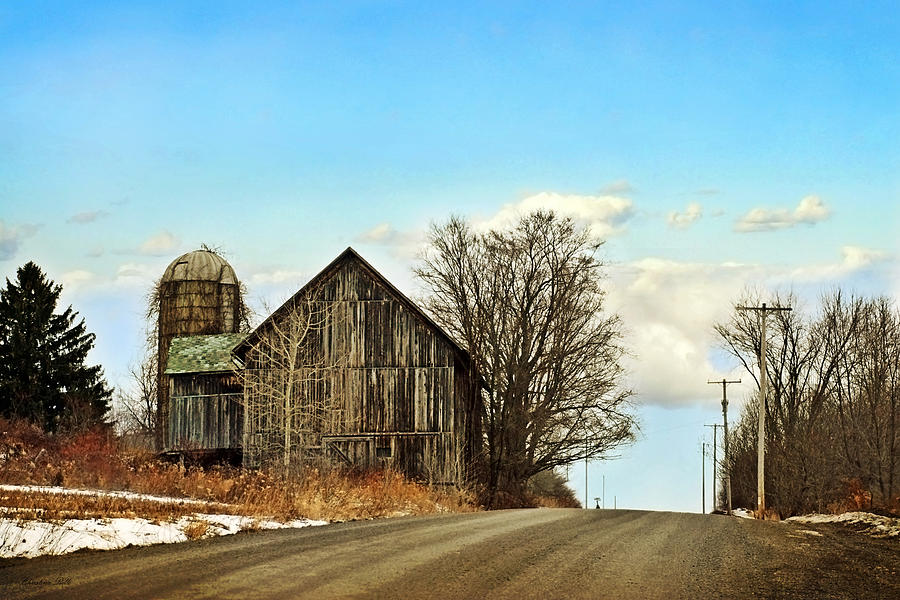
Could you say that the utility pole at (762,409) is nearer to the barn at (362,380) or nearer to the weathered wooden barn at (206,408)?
the barn at (362,380)

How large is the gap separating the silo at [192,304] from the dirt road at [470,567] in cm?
3378

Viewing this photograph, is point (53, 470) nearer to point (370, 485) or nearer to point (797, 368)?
point (370, 485)

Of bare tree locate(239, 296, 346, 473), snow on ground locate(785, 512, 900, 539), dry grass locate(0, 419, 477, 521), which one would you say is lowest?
snow on ground locate(785, 512, 900, 539)

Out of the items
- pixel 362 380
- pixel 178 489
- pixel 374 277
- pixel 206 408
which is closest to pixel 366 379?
pixel 362 380

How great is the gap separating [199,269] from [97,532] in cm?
3689

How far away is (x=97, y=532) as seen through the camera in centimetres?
1191

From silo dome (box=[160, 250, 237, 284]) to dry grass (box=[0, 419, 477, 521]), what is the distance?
53.7 ft

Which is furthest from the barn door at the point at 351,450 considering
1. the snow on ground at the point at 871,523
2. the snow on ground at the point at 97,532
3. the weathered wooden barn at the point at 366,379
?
the snow on ground at the point at 97,532

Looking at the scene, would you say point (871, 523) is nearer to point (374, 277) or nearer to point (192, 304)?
point (374, 277)

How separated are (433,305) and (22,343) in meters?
19.7

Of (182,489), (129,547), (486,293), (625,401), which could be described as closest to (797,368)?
(625,401)

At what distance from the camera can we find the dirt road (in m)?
8.62

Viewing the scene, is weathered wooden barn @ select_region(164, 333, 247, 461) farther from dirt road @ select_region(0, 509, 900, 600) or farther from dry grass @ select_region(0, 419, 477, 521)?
dirt road @ select_region(0, 509, 900, 600)

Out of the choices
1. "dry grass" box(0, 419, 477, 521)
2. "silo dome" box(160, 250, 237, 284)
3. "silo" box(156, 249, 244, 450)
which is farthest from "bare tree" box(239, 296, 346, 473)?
"silo dome" box(160, 250, 237, 284)
